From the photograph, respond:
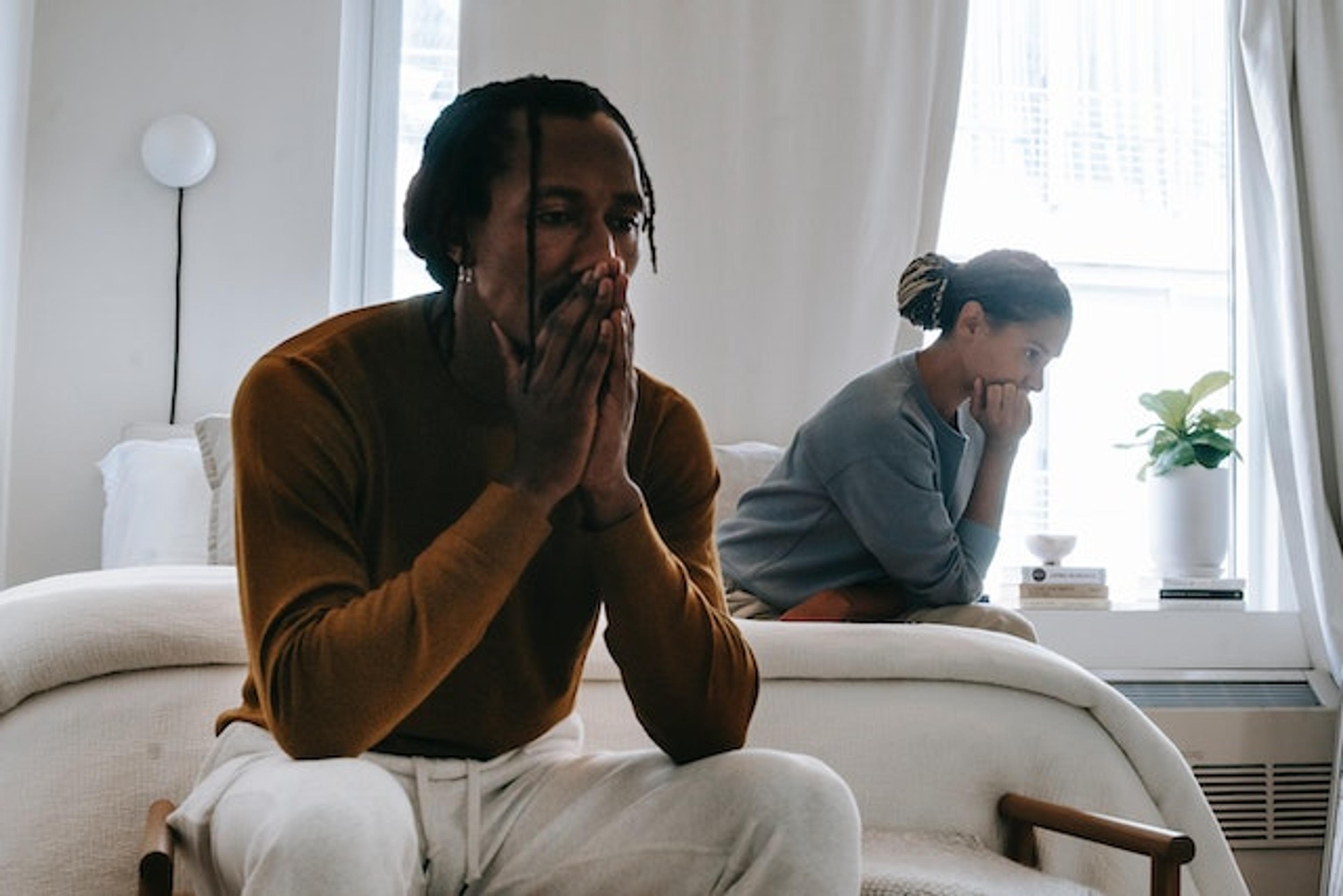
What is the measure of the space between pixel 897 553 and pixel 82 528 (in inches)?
72.4

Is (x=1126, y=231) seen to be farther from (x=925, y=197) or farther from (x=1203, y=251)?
(x=925, y=197)

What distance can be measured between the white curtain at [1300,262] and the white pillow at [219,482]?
2342 millimetres

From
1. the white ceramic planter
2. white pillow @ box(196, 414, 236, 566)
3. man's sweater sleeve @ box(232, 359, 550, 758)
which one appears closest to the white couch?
man's sweater sleeve @ box(232, 359, 550, 758)

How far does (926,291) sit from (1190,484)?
1357mm

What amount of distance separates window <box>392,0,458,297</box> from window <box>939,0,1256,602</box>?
1.21m

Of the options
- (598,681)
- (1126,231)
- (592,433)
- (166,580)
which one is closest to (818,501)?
(598,681)

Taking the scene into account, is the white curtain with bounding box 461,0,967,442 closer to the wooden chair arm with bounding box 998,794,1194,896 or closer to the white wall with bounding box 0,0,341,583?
the white wall with bounding box 0,0,341,583

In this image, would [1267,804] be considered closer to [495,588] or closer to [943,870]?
[943,870]

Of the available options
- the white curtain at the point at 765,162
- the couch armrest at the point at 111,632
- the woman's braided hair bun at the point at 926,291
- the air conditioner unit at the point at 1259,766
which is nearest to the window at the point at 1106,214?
the white curtain at the point at 765,162

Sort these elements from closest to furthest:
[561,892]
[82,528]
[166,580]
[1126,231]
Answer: [561,892], [166,580], [82,528], [1126,231]

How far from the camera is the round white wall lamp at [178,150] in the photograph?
3.39m

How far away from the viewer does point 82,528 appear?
343cm

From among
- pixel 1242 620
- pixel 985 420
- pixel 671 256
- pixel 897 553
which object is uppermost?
pixel 671 256

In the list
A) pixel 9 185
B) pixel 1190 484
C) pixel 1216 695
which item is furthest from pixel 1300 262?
pixel 9 185
